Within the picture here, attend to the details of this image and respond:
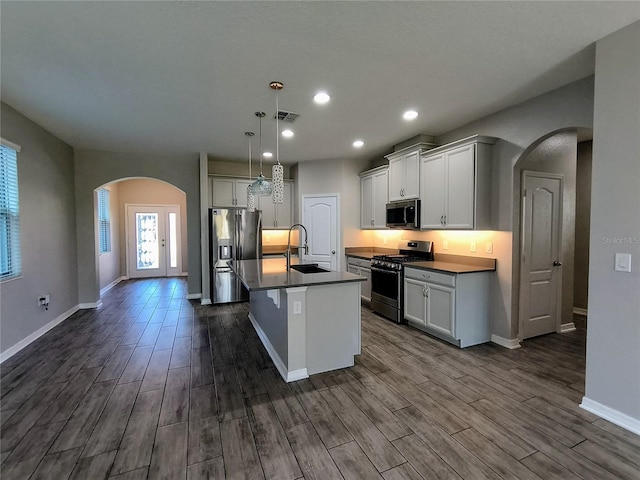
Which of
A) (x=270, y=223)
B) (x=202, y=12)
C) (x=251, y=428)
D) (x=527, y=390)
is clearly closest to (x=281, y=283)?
(x=251, y=428)

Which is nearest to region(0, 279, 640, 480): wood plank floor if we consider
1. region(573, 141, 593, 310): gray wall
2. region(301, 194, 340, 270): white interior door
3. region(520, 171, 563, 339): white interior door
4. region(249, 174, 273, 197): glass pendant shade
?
region(520, 171, 563, 339): white interior door

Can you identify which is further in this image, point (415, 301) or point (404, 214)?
point (404, 214)

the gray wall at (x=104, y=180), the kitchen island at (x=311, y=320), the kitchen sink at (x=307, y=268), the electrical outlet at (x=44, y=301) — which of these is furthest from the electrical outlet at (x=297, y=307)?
the gray wall at (x=104, y=180)

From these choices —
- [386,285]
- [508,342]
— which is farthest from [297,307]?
[508,342]

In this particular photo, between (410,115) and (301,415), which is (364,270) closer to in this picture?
(410,115)

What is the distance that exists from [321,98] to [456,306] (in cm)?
271

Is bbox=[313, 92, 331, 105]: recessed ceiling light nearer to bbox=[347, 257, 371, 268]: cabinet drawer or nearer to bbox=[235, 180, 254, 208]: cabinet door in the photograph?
bbox=[347, 257, 371, 268]: cabinet drawer

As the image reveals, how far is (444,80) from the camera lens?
2.70m

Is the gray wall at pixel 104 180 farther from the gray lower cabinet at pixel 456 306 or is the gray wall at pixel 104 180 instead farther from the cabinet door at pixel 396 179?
the gray lower cabinet at pixel 456 306

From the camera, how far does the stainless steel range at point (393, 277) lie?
4.18 m

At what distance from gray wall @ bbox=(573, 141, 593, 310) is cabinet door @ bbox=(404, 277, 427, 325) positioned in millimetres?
2700

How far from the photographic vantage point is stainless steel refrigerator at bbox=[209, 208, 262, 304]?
17.6ft

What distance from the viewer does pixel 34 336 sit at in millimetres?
3672

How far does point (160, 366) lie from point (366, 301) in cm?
330
